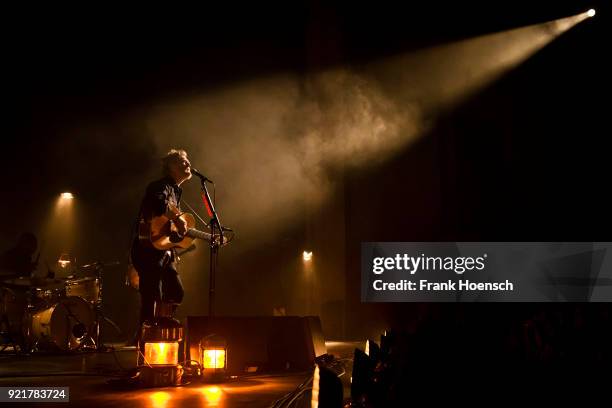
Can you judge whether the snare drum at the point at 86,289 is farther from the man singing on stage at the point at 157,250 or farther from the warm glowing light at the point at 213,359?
the warm glowing light at the point at 213,359

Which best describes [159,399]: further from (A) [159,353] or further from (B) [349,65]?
(B) [349,65]

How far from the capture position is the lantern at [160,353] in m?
4.09

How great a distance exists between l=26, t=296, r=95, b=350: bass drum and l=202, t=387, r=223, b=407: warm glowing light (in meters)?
3.97

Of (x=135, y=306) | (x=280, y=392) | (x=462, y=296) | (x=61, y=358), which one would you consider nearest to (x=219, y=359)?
(x=280, y=392)

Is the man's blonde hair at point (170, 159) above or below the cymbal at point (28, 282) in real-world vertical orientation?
above

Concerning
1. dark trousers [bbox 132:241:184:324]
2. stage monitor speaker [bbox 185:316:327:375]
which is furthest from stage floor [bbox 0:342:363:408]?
dark trousers [bbox 132:241:184:324]

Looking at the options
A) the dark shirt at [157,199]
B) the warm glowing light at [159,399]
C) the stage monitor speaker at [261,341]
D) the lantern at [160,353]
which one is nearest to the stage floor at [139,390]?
the warm glowing light at [159,399]

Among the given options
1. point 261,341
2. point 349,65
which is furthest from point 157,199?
point 349,65

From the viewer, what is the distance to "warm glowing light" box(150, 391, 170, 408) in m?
3.17

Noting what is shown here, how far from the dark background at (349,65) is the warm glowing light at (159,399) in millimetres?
4938

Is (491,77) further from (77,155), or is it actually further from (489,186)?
Answer: (77,155)

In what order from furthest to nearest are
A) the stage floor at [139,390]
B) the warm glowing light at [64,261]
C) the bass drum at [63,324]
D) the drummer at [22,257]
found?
1. the warm glowing light at [64,261]
2. the drummer at [22,257]
3. the bass drum at [63,324]
4. the stage floor at [139,390]

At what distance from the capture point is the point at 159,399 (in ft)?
11.2

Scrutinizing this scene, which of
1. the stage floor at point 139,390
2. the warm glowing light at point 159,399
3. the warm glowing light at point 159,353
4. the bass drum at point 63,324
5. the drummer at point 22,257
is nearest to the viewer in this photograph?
the warm glowing light at point 159,399
